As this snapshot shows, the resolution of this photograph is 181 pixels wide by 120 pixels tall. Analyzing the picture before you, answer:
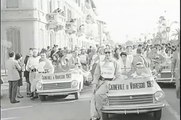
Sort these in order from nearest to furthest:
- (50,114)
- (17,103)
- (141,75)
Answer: (141,75)
(50,114)
(17,103)

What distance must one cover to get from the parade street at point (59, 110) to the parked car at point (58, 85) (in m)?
0.30

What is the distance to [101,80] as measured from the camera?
340 inches

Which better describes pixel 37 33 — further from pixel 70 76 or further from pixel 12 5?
pixel 70 76

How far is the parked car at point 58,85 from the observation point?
12867 mm

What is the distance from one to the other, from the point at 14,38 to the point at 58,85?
64.2 feet

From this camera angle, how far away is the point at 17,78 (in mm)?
13008

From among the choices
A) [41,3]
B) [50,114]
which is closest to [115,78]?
[50,114]

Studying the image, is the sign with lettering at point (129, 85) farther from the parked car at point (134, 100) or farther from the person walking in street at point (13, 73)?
the person walking in street at point (13, 73)

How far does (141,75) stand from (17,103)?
5.08 metres

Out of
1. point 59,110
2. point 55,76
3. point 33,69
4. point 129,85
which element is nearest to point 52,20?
point 33,69

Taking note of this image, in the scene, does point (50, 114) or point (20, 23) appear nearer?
point (50, 114)

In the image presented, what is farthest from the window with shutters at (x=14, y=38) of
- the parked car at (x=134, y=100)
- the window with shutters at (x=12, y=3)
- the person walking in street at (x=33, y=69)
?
the parked car at (x=134, y=100)

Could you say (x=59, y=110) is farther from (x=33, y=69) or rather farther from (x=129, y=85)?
(x=33, y=69)

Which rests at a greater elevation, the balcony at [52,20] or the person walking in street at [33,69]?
the balcony at [52,20]
